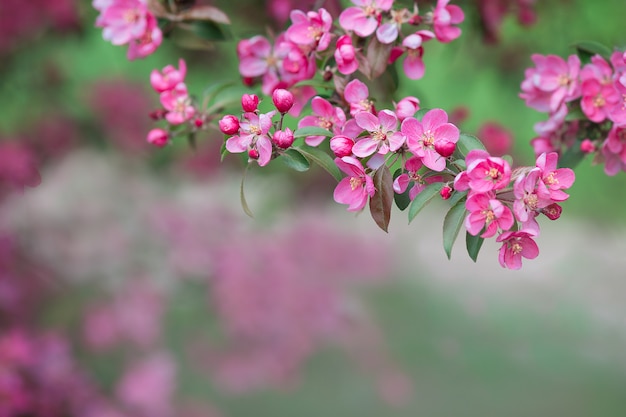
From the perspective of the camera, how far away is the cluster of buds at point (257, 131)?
0.50 m

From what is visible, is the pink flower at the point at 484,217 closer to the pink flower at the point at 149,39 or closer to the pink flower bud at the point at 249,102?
the pink flower bud at the point at 249,102

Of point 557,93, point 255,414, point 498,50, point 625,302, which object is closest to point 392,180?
point 557,93

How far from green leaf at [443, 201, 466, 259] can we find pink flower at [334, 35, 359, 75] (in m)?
0.14

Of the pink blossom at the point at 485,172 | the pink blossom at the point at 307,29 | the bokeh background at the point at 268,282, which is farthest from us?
the bokeh background at the point at 268,282

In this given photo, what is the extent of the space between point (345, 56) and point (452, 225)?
15 cm

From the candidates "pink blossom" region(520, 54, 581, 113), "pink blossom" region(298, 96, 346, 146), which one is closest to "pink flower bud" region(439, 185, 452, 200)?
"pink blossom" region(298, 96, 346, 146)

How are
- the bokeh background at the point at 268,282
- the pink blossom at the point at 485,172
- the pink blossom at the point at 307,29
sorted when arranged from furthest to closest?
the bokeh background at the point at 268,282
the pink blossom at the point at 307,29
the pink blossom at the point at 485,172

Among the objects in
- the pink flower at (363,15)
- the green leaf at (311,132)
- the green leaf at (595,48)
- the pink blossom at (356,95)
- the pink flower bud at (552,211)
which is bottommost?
the green leaf at (311,132)

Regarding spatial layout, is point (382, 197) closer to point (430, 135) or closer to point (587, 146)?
point (430, 135)

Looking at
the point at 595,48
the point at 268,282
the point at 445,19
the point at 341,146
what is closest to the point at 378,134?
the point at 341,146

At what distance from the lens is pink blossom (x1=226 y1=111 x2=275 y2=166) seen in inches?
20.1

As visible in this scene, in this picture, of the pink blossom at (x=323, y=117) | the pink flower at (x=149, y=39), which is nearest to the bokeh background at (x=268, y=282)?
the pink flower at (x=149, y=39)

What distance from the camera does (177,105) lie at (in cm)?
64

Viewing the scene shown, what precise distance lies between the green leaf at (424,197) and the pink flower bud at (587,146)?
189mm
